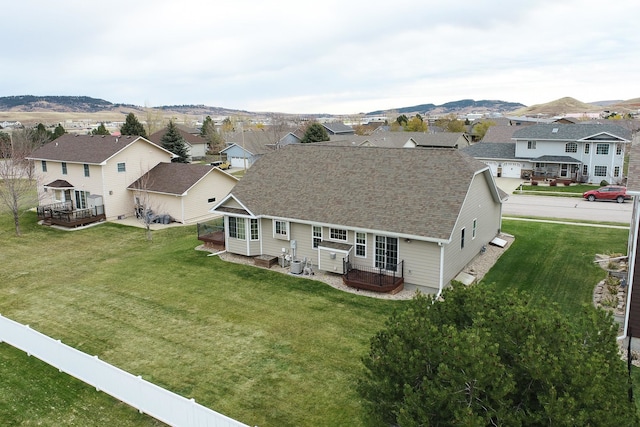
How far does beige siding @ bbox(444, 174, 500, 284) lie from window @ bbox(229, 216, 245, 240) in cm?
1029

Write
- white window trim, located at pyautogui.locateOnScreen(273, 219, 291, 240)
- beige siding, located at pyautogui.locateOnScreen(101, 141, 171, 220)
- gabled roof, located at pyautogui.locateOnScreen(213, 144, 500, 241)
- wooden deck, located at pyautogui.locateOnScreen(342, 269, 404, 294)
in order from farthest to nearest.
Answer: beige siding, located at pyautogui.locateOnScreen(101, 141, 171, 220) → white window trim, located at pyautogui.locateOnScreen(273, 219, 291, 240) → gabled roof, located at pyautogui.locateOnScreen(213, 144, 500, 241) → wooden deck, located at pyautogui.locateOnScreen(342, 269, 404, 294)

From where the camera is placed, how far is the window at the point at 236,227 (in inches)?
957

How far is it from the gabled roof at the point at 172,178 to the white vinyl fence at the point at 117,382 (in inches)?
723

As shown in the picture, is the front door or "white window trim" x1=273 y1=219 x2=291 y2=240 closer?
the front door

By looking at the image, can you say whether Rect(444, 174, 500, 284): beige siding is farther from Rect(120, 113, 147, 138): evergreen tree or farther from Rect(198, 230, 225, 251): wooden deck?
Rect(120, 113, 147, 138): evergreen tree

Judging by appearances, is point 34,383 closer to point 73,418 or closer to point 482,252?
point 73,418

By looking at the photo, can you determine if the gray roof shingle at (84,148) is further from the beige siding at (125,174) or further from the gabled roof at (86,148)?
the beige siding at (125,174)

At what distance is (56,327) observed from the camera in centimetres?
1725

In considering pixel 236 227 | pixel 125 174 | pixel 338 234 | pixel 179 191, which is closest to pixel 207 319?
pixel 338 234

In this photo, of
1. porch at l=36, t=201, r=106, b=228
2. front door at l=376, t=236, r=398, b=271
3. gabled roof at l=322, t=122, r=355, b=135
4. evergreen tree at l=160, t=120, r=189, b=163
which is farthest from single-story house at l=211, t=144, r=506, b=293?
gabled roof at l=322, t=122, r=355, b=135

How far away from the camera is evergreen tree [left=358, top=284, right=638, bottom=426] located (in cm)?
700

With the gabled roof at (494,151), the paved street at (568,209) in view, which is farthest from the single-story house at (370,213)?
the gabled roof at (494,151)

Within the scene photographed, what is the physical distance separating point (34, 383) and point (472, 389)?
12.2 m

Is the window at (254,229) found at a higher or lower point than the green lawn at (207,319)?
higher
